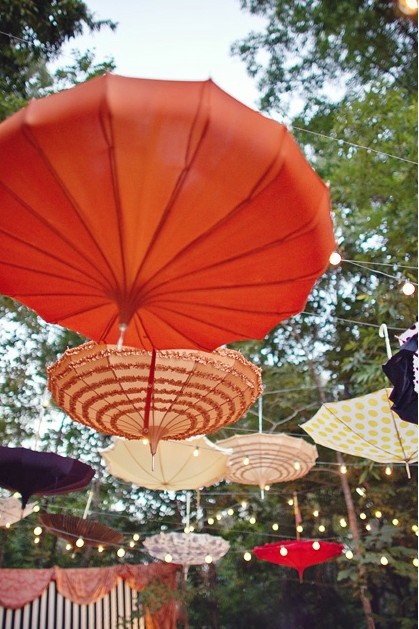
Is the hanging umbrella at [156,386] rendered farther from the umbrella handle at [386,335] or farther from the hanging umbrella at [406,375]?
the umbrella handle at [386,335]

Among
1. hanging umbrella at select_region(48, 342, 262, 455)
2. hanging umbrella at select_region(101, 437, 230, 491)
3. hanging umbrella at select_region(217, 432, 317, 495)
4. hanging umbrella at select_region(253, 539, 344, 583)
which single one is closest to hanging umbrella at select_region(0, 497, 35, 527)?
hanging umbrella at select_region(101, 437, 230, 491)

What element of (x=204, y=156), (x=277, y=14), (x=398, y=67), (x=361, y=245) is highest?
(x=277, y=14)

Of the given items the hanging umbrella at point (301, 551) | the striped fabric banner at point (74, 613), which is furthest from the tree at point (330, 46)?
the striped fabric banner at point (74, 613)

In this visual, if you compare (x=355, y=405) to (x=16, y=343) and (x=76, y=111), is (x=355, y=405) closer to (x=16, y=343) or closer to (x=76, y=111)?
(x=76, y=111)

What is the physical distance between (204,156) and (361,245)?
21.7 feet

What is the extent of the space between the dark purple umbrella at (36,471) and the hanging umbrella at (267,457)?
6.16 ft

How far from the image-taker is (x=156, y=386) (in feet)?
9.93

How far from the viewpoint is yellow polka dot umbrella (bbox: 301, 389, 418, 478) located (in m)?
4.33

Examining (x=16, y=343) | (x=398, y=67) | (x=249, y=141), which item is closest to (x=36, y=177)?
(x=249, y=141)

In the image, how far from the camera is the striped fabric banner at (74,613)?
8141 mm

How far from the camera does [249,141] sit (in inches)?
66.1

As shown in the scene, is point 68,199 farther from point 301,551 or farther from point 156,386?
point 301,551

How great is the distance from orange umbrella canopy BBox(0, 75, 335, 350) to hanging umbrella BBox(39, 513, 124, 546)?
560 centimetres

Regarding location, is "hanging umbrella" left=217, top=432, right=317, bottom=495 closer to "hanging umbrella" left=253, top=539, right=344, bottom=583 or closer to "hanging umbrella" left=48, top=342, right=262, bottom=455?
"hanging umbrella" left=253, top=539, right=344, bottom=583
